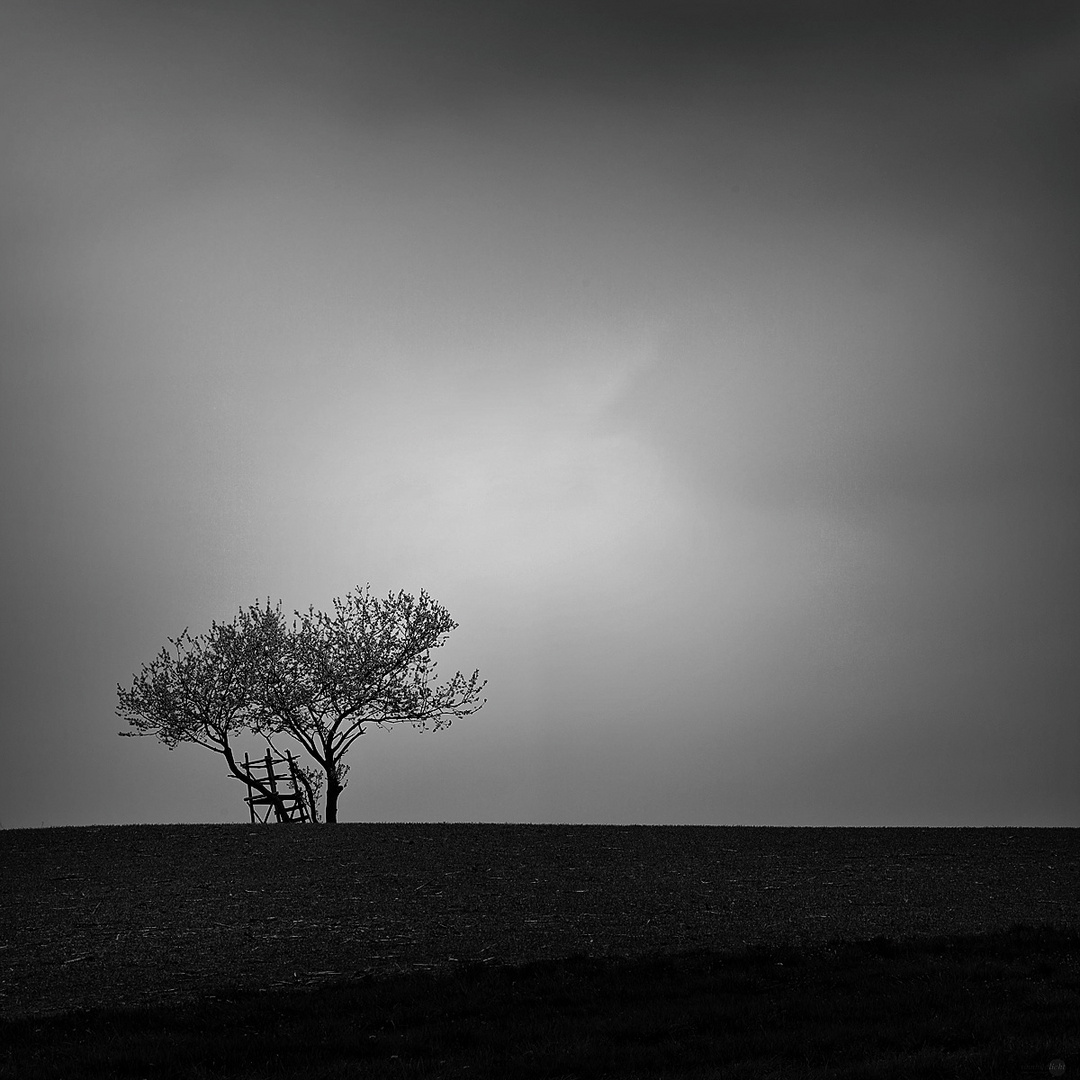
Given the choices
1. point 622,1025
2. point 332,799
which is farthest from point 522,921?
point 332,799

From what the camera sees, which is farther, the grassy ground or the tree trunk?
the tree trunk

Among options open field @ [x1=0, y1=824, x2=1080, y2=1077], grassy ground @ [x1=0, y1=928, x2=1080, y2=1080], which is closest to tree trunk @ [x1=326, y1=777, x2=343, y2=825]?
open field @ [x1=0, y1=824, x2=1080, y2=1077]

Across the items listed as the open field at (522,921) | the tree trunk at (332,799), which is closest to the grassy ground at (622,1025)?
the open field at (522,921)

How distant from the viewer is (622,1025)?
1287 cm

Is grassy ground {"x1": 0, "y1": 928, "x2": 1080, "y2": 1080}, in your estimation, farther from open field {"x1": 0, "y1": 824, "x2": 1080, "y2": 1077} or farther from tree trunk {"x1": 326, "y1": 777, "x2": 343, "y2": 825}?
tree trunk {"x1": 326, "y1": 777, "x2": 343, "y2": 825}

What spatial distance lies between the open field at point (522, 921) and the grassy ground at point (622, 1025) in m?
0.07

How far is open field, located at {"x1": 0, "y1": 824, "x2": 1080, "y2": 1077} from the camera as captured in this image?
1414 cm

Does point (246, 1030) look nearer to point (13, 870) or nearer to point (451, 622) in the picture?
point (13, 870)

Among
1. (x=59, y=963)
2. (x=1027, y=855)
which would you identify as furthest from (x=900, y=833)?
(x=59, y=963)

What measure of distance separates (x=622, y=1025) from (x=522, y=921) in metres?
7.19

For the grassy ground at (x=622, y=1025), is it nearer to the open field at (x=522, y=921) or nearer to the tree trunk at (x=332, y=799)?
the open field at (x=522, y=921)

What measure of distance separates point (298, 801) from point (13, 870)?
50.8 ft

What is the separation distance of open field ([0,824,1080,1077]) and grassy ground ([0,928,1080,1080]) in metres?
0.07

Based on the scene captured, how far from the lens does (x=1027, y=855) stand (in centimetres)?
2738
